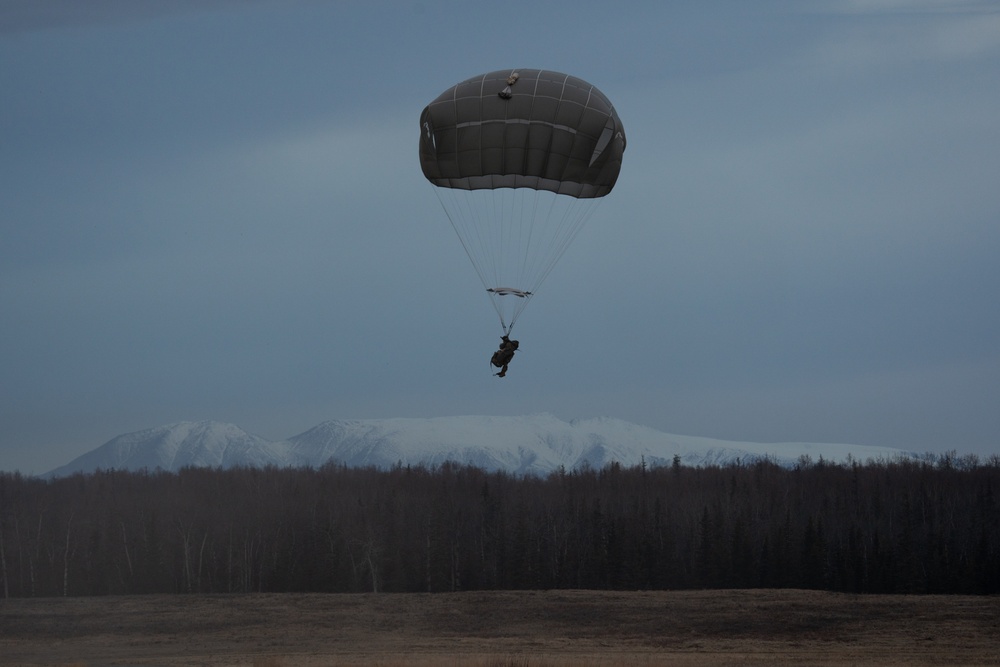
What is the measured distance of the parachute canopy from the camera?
32.6 metres

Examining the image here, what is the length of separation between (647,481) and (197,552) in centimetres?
4704

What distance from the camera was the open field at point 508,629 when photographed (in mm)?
42406

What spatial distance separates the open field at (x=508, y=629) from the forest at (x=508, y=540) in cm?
1965

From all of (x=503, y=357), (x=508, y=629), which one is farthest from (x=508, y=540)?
(x=503, y=357)

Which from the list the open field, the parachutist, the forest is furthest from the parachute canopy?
the forest

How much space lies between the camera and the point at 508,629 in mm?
57250

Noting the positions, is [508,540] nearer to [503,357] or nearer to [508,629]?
[508,629]

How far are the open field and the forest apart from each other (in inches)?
774

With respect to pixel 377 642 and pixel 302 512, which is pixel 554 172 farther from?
pixel 302 512

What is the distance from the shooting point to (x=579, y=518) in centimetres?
9525

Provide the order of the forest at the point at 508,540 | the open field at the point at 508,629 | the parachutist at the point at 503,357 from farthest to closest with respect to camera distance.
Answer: the forest at the point at 508,540, the open field at the point at 508,629, the parachutist at the point at 503,357

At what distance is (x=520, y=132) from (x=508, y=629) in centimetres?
3180

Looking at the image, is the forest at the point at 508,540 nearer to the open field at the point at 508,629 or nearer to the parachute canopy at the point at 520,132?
the open field at the point at 508,629

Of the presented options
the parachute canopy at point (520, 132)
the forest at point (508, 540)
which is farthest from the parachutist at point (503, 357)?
the forest at point (508, 540)
